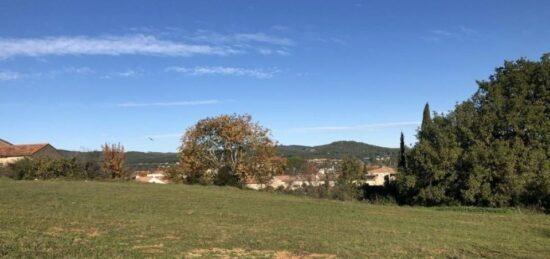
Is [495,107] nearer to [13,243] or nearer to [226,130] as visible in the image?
[226,130]

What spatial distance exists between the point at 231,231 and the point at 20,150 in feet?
240

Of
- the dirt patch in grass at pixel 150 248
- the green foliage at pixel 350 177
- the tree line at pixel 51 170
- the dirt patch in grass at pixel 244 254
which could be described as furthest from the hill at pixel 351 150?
the dirt patch in grass at pixel 150 248

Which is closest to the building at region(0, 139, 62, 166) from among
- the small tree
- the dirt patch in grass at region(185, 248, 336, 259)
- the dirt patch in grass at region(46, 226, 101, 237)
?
the small tree

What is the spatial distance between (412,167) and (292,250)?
27.5 m

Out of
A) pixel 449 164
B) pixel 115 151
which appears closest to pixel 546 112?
pixel 449 164

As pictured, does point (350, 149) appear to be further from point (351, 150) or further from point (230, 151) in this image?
point (230, 151)

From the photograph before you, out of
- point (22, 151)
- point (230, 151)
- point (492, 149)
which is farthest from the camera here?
point (22, 151)

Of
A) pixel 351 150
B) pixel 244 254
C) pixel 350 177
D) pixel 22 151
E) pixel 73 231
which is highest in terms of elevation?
pixel 351 150

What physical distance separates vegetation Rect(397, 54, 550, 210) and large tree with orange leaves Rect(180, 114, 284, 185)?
625 inches

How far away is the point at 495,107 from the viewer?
3725 centimetres

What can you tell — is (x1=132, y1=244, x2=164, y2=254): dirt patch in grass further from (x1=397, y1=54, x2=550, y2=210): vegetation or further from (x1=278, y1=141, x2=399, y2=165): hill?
(x1=278, y1=141, x2=399, y2=165): hill

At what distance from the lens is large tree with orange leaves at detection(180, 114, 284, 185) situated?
51281 mm

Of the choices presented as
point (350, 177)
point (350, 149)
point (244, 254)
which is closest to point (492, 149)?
point (350, 177)

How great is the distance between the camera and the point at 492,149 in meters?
35.2
